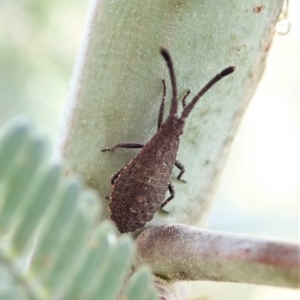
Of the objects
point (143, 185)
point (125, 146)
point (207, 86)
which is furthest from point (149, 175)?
point (207, 86)

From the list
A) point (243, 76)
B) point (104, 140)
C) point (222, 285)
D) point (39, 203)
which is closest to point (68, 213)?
point (39, 203)

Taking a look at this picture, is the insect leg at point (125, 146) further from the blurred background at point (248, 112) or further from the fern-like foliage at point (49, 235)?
the blurred background at point (248, 112)

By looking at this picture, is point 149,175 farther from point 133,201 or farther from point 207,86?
point 207,86

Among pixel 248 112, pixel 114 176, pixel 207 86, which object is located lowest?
pixel 248 112

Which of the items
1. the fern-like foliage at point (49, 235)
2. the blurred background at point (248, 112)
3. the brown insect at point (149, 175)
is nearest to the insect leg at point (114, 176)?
the brown insect at point (149, 175)

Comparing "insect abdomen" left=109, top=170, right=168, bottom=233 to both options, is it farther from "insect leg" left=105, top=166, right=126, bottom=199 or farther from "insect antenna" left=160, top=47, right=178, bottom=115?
"insect antenna" left=160, top=47, right=178, bottom=115
